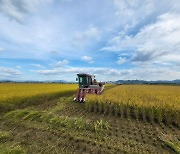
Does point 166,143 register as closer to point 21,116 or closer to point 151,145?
point 151,145

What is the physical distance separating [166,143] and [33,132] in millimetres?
5338

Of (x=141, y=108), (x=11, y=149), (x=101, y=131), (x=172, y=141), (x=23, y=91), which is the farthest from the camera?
(x=23, y=91)

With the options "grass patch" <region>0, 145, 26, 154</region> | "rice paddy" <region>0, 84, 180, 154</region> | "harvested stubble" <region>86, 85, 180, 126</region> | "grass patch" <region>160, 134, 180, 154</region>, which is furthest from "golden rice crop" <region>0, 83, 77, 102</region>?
"grass patch" <region>160, 134, 180, 154</region>

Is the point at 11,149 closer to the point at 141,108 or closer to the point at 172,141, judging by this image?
the point at 172,141

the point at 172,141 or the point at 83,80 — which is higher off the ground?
the point at 83,80

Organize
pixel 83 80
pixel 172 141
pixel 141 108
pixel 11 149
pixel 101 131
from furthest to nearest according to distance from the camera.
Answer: pixel 83 80
pixel 141 108
pixel 101 131
pixel 172 141
pixel 11 149

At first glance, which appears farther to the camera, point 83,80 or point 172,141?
point 83,80

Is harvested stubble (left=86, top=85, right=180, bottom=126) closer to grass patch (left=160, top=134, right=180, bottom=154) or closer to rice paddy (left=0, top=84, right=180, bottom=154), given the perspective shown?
rice paddy (left=0, top=84, right=180, bottom=154)

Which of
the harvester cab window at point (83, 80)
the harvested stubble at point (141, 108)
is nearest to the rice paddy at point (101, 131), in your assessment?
the harvested stubble at point (141, 108)

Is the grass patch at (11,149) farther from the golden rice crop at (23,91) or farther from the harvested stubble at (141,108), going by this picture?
the golden rice crop at (23,91)

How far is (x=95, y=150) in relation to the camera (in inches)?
218

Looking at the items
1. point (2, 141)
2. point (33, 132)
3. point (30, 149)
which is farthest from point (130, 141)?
point (2, 141)

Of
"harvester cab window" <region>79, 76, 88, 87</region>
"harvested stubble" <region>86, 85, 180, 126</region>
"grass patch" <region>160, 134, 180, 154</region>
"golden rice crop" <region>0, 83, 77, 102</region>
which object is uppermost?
"harvester cab window" <region>79, 76, 88, 87</region>

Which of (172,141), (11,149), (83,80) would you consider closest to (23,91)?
(83,80)
